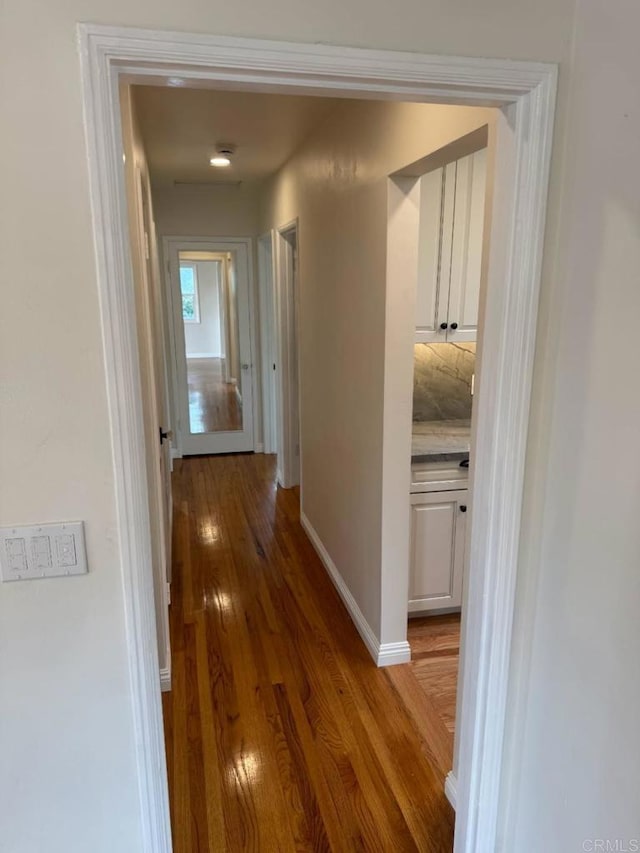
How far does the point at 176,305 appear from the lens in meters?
5.35

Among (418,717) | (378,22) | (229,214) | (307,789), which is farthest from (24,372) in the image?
(229,214)

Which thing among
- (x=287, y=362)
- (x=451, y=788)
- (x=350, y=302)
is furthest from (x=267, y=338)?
(x=451, y=788)

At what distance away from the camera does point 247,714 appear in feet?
7.68

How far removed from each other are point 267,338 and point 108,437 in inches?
177

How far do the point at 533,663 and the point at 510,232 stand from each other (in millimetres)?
1042

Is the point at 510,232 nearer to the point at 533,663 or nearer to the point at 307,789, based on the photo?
the point at 533,663

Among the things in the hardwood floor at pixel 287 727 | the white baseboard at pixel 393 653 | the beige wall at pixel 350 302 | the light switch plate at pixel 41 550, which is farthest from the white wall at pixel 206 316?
the light switch plate at pixel 41 550

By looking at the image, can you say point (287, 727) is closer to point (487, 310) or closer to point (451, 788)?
point (451, 788)

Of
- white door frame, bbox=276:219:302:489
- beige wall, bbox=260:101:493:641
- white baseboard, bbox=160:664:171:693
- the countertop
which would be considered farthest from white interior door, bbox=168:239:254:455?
white baseboard, bbox=160:664:171:693

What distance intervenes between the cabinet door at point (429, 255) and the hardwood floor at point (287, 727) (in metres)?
1.57

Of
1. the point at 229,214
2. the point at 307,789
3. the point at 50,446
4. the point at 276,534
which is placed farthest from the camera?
the point at 229,214

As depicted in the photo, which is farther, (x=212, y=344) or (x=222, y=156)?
(x=212, y=344)

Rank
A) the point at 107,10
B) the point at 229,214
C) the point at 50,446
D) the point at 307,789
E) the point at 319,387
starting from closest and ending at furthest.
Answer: the point at 107,10 → the point at 50,446 → the point at 307,789 → the point at 319,387 → the point at 229,214

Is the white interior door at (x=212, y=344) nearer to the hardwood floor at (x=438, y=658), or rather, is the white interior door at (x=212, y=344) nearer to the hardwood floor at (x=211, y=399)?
the hardwood floor at (x=211, y=399)
